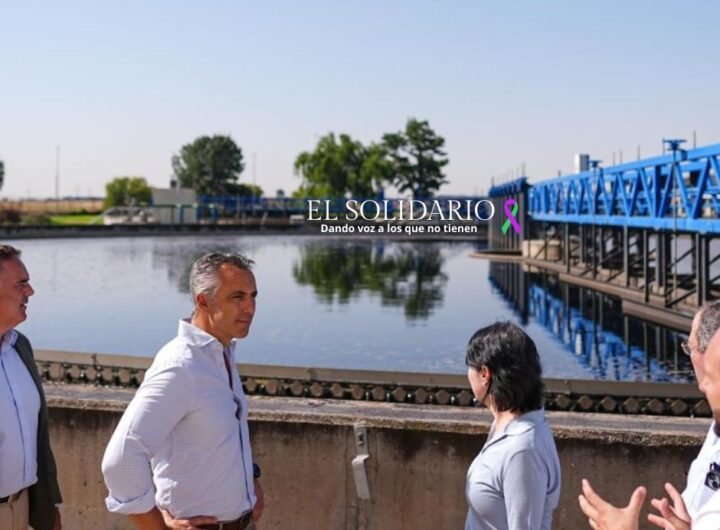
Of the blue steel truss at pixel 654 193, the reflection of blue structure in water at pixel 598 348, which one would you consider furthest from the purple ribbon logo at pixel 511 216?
the reflection of blue structure in water at pixel 598 348

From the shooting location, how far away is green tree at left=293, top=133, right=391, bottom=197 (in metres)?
92.9

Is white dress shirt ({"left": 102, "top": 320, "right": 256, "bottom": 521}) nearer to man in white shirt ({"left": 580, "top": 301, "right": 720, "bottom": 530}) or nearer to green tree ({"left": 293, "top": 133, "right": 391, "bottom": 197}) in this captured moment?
man in white shirt ({"left": 580, "top": 301, "right": 720, "bottom": 530})

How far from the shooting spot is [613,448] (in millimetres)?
3582

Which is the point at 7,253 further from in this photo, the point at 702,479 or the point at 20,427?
the point at 702,479

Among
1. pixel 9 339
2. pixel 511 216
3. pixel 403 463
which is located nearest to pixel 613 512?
pixel 403 463

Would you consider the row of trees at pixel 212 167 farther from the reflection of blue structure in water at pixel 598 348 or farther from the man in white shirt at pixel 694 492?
the man in white shirt at pixel 694 492

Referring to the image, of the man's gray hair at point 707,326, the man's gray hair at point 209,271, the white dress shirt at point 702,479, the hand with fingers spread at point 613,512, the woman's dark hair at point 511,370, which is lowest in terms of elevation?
the hand with fingers spread at point 613,512

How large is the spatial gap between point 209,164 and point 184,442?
5076 inches

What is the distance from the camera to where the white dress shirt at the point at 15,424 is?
2781 mm

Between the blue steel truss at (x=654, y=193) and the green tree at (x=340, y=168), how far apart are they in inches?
2086

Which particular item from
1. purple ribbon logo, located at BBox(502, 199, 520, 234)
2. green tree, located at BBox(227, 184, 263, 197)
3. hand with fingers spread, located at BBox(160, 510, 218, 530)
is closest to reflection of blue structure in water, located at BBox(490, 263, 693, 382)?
hand with fingers spread, located at BBox(160, 510, 218, 530)

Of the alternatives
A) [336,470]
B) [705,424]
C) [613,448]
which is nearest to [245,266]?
[336,470]

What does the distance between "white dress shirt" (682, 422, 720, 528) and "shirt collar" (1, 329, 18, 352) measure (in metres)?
2.14

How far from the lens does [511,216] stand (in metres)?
51.7
